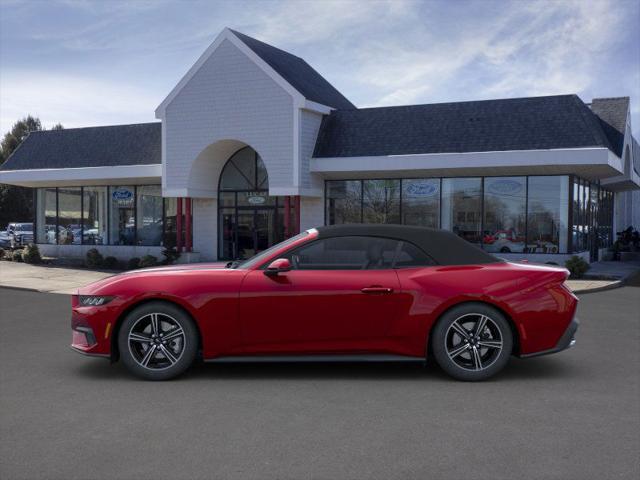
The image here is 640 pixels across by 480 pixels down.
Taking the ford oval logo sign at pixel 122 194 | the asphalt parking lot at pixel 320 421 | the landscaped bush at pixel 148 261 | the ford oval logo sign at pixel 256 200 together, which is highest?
the ford oval logo sign at pixel 122 194

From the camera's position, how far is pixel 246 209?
25.5 m

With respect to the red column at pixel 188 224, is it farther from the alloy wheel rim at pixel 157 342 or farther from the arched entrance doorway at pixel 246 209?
the alloy wheel rim at pixel 157 342

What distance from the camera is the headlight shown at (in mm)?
6492

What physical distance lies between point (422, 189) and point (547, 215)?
4.26 m

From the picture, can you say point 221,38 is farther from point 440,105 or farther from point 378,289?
point 378,289

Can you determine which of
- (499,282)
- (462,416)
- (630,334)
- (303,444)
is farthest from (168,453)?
(630,334)

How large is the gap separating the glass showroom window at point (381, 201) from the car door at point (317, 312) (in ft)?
56.8

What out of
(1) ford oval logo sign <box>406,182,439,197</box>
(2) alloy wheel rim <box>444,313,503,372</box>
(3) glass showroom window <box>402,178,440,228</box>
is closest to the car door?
(2) alloy wheel rim <box>444,313,503,372</box>

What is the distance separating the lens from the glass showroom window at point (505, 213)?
22.1m

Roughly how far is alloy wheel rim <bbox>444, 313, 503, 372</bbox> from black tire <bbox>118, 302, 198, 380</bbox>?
248 cm

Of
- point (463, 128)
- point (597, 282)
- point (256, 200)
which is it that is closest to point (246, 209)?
point (256, 200)

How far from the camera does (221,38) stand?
23375 mm

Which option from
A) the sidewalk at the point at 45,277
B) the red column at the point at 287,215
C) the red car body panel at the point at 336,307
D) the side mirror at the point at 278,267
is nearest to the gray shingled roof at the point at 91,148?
the sidewalk at the point at 45,277

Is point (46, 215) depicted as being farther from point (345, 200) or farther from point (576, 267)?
point (576, 267)
